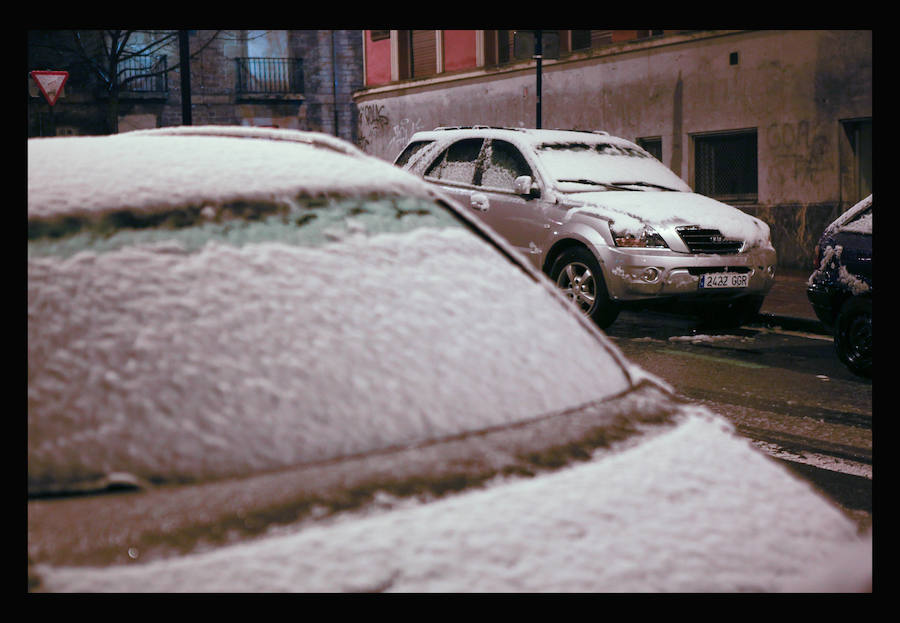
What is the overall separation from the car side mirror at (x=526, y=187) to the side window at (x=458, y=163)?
0.99 metres

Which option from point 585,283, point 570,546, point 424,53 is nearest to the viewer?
point 570,546

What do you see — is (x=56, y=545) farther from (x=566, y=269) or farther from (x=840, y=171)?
(x=840, y=171)

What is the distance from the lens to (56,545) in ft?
4.29

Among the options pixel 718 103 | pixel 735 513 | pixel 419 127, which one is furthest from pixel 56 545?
pixel 419 127

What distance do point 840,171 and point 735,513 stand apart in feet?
46.4

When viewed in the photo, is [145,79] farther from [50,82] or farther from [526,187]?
[526,187]

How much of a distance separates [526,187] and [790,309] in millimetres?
3075

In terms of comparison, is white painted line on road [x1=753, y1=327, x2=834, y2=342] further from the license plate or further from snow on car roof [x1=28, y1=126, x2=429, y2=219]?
snow on car roof [x1=28, y1=126, x2=429, y2=219]

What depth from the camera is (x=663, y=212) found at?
27.9ft

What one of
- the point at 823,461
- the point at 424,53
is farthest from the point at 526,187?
the point at 424,53

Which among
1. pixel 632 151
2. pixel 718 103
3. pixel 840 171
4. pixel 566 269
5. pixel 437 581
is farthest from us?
pixel 718 103

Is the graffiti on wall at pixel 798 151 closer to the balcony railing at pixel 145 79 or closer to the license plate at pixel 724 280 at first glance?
the license plate at pixel 724 280

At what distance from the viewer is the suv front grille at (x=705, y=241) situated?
27.6 feet

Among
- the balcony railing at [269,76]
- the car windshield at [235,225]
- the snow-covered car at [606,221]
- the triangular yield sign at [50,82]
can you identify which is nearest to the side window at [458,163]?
the snow-covered car at [606,221]
